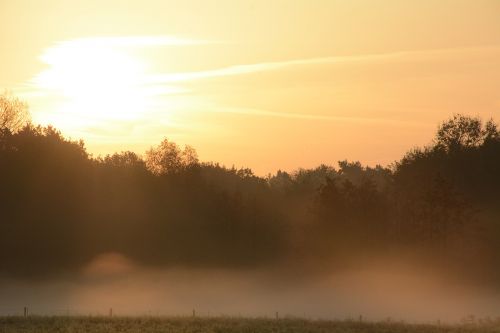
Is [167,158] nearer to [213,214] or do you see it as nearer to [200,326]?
[213,214]

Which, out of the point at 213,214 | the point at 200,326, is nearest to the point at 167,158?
the point at 213,214

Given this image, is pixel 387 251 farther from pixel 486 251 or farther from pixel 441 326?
pixel 441 326

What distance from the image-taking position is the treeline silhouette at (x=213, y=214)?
100250mm

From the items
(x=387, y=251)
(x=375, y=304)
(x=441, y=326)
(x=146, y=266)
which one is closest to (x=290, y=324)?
(x=441, y=326)

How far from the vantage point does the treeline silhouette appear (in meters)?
100

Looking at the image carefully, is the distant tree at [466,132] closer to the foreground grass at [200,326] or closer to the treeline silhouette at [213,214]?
the treeline silhouette at [213,214]

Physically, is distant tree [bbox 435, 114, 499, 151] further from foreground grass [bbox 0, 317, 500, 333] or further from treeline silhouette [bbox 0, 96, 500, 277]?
foreground grass [bbox 0, 317, 500, 333]

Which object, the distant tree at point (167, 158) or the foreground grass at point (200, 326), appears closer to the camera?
the foreground grass at point (200, 326)

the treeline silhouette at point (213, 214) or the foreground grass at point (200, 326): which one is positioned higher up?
the treeline silhouette at point (213, 214)

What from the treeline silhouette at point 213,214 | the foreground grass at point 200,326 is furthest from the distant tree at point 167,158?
the foreground grass at point 200,326

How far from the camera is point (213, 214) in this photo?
11400 cm

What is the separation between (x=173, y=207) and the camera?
377ft

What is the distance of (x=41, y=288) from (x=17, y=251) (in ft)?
19.7

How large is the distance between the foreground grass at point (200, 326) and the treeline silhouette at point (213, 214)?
1295 inches
